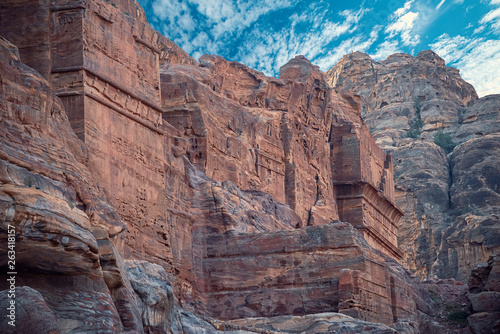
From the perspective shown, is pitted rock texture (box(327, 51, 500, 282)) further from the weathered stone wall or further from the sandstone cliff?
the weathered stone wall

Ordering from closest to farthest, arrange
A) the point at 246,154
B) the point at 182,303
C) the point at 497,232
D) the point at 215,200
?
the point at 182,303 → the point at 215,200 → the point at 246,154 → the point at 497,232

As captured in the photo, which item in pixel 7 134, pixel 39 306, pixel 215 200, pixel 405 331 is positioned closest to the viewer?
pixel 39 306

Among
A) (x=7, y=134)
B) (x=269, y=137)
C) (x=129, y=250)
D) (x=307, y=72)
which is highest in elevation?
(x=307, y=72)

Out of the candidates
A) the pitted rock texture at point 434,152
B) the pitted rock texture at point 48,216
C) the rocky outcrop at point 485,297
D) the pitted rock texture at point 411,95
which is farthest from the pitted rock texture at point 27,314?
the pitted rock texture at point 411,95

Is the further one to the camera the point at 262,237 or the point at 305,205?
the point at 305,205

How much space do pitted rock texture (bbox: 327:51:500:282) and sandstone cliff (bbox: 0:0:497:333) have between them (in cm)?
793

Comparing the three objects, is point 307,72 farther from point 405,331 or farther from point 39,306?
point 39,306

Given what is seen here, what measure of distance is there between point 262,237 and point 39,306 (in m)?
14.7

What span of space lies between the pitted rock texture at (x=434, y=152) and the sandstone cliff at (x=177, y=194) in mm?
7933

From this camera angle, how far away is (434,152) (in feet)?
204

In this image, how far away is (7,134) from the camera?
50.2 feet

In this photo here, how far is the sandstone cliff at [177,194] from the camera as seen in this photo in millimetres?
13742

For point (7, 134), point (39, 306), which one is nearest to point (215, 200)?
point (7, 134)

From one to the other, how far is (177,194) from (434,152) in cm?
3970
